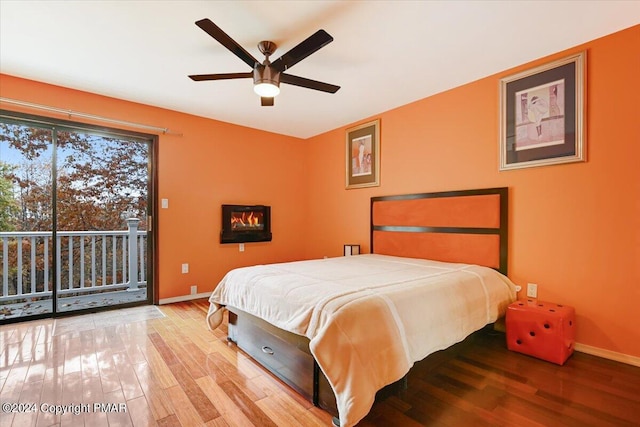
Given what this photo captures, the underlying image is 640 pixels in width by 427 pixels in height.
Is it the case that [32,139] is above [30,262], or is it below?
above

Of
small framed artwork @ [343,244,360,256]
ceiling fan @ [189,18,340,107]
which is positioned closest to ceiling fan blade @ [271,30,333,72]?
ceiling fan @ [189,18,340,107]

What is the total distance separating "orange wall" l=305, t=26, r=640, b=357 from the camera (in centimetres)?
215

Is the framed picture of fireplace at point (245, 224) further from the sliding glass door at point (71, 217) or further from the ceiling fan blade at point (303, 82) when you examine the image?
the ceiling fan blade at point (303, 82)

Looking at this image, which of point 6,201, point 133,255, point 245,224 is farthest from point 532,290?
point 6,201

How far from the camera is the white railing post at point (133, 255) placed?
421 cm

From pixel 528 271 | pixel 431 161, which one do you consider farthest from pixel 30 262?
pixel 528 271

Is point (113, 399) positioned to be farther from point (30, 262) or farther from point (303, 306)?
point (30, 262)

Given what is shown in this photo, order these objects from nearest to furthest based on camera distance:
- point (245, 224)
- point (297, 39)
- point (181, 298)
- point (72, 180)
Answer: point (297, 39), point (72, 180), point (181, 298), point (245, 224)

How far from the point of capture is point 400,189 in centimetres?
368

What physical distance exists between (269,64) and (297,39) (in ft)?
1.11

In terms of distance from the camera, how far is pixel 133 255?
4246mm

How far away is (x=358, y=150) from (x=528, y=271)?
2.54 m

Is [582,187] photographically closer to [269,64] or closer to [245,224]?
[269,64]
